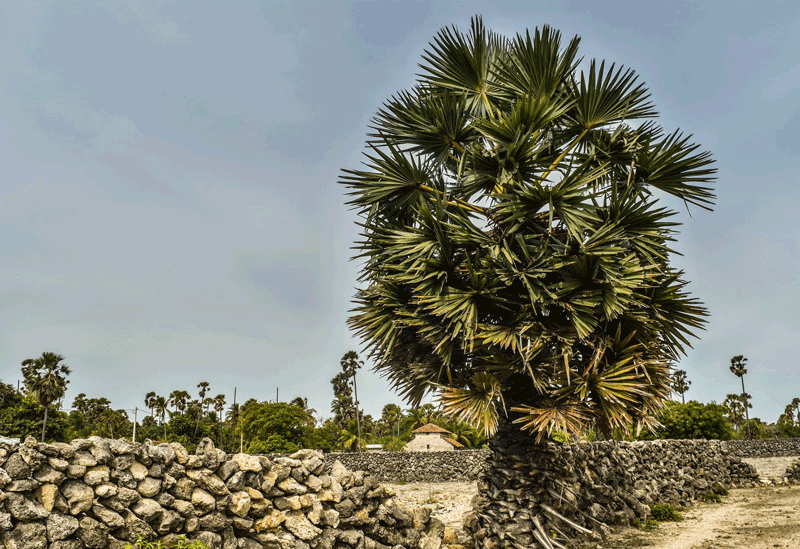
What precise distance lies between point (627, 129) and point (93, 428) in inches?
2076

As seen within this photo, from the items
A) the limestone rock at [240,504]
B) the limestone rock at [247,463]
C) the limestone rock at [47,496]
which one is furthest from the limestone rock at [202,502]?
the limestone rock at [47,496]

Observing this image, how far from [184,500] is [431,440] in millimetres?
39611

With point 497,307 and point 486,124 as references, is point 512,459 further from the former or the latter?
point 486,124

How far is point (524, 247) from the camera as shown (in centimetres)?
809

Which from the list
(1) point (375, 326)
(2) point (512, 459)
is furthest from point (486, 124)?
(2) point (512, 459)

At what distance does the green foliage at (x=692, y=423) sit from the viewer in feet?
87.5

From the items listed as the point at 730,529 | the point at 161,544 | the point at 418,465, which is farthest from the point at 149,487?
the point at 418,465

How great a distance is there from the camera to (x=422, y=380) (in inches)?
A: 368

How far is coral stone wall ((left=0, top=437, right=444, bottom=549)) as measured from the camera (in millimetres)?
4996

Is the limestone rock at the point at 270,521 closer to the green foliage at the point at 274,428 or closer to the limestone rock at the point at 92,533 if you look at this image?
the limestone rock at the point at 92,533

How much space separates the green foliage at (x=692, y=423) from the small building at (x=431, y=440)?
1917 cm

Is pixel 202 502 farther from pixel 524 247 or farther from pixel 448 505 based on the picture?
pixel 448 505

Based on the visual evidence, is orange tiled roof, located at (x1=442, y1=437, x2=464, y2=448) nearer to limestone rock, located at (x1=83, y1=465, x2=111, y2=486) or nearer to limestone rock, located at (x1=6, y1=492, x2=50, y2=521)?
limestone rock, located at (x1=83, y1=465, x2=111, y2=486)

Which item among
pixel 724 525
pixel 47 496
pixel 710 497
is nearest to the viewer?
pixel 47 496
